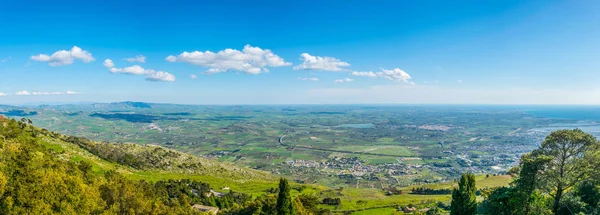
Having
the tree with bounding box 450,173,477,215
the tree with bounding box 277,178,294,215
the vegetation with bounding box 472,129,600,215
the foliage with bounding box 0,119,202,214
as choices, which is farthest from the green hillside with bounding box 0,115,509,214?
the vegetation with bounding box 472,129,600,215

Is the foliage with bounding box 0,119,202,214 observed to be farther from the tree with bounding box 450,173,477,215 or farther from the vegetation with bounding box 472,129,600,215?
the vegetation with bounding box 472,129,600,215

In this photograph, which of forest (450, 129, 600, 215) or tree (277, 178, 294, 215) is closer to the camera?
forest (450, 129, 600, 215)

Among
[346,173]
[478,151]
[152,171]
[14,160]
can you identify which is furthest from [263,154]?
[14,160]

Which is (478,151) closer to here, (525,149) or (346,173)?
(525,149)

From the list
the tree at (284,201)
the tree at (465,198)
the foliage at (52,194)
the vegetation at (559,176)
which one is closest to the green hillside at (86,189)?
the foliage at (52,194)

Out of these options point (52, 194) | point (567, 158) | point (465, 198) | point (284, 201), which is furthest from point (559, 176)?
point (52, 194)

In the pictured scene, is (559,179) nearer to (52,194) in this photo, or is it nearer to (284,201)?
(284,201)

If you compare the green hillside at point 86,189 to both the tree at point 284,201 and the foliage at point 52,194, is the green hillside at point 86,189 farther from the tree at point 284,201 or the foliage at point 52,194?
the tree at point 284,201
